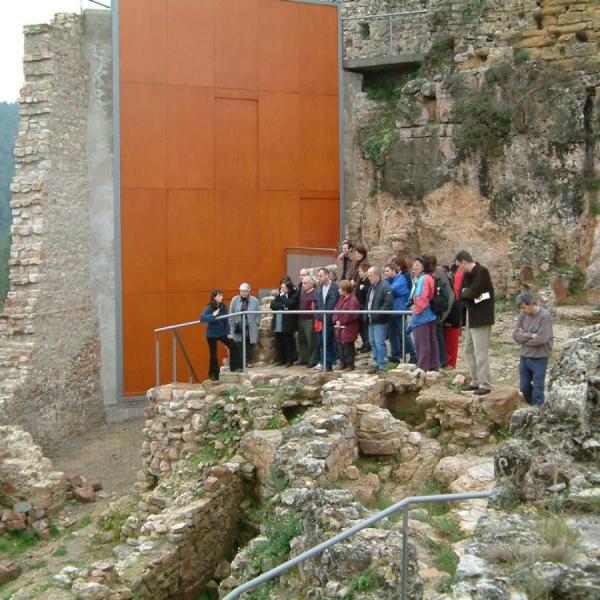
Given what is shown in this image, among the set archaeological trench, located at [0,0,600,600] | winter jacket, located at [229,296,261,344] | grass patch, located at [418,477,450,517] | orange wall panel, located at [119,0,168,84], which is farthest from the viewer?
orange wall panel, located at [119,0,168,84]

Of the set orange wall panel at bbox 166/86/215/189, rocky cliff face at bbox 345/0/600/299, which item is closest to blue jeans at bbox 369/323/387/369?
rocky cliff face at bbox 345/0/600/299

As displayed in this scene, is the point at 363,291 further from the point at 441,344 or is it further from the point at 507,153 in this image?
the point at 507,153

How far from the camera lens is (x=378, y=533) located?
6797 mm

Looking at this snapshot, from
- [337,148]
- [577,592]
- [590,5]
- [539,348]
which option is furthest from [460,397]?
[337,148]

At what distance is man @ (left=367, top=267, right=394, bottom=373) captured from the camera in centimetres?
1266

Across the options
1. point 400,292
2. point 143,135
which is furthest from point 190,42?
point 400,292

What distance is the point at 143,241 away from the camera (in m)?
18.6

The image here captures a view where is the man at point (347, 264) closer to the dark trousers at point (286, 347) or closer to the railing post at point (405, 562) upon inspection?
the dark trousers at point (286, 347)

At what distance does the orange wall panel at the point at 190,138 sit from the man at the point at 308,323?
6.01m

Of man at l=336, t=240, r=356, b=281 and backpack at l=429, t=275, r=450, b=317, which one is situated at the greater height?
man at l=336, t=240, r=356, b=281

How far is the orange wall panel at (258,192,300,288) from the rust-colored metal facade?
2cm

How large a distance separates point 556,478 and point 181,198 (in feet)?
46.6

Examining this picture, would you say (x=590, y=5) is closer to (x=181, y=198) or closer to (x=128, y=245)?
(x=181, y=198)

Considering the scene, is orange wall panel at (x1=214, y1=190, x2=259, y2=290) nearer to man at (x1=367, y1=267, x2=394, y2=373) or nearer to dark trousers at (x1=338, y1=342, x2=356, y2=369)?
dark trousers at (x1=338, y1=342, x2=356, y2=369)
